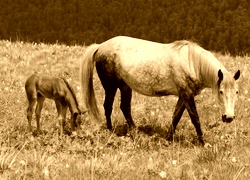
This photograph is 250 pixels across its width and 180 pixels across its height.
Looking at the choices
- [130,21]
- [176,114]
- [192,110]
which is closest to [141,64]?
[176,114]

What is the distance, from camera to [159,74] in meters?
8.42

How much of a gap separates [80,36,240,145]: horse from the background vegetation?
11.8m

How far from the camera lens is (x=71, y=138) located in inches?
318

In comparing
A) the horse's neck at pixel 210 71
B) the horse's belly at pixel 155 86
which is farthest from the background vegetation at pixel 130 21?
the horse's neck at pixel 210 71

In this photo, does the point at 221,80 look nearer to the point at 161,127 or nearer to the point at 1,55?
the point at 161,127

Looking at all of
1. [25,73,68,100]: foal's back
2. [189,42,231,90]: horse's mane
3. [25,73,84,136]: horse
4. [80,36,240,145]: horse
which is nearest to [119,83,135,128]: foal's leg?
[80,36,240,145]: horse

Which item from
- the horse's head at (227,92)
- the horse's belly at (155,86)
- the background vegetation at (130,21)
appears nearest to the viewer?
the horse's head at (227,92)

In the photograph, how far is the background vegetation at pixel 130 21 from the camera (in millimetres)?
21156

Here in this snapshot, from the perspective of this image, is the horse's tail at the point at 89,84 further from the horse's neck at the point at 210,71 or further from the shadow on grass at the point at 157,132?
the horse's neck at the point at 210,71

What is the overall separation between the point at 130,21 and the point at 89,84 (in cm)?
1316

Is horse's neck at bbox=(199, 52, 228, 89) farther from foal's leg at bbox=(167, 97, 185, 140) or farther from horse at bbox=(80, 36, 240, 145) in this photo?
foal's leg at bbox=(167, 97, 185, 140)

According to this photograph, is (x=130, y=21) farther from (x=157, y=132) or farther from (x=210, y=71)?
(x=210, y=71)

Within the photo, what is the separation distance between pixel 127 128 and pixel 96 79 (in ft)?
11.1

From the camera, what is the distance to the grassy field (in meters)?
6.09
